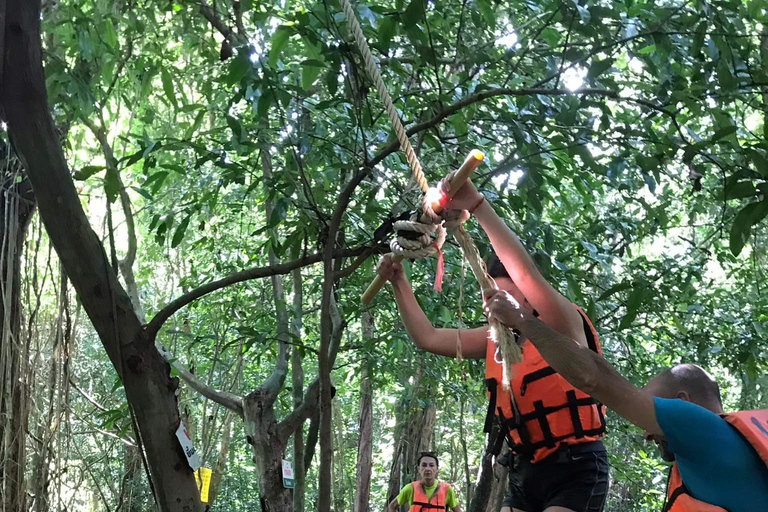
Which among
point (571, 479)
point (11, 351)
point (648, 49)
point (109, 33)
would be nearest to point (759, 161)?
point (648, 49)

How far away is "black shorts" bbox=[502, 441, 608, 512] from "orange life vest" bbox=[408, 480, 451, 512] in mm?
4746

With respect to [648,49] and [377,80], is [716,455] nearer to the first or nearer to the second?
[377,80]

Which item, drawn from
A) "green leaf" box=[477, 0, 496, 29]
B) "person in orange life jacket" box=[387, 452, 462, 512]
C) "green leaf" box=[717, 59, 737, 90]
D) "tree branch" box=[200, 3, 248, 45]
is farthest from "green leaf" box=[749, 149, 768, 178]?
"person in orange life jacket" box=[387, 452, 462, 512]

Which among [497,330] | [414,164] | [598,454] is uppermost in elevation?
[414,164]

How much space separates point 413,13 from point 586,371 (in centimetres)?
95

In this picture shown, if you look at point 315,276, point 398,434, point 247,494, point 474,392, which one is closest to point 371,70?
point 315,276

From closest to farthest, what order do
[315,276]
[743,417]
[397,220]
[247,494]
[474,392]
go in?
[743,417] < [397,220] < [315,276] < [474,392] < [247,494]

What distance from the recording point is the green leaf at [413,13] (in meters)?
1.85

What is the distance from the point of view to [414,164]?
174 centimetres

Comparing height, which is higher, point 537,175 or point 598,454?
point 537,175

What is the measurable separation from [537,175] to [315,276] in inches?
130

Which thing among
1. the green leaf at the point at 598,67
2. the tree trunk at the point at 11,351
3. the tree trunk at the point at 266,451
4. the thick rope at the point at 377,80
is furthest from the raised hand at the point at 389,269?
the tree trunk at the point at 266,451

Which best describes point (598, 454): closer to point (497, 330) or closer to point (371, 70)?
point (497, 330)

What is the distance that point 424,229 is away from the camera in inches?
72.1
